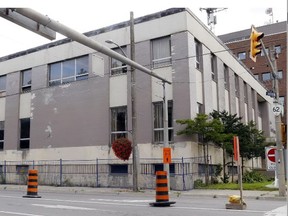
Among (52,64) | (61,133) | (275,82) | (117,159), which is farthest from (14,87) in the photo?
(275,82)

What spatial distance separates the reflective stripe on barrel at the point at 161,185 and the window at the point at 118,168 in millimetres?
11572

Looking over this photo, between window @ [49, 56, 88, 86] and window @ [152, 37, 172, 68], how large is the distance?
535 cm

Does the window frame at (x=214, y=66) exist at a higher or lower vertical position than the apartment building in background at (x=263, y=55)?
lower

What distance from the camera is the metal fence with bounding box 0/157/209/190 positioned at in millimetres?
22594

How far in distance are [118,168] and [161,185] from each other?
12292mm

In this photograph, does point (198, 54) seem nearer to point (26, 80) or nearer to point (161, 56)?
point (161, 56)

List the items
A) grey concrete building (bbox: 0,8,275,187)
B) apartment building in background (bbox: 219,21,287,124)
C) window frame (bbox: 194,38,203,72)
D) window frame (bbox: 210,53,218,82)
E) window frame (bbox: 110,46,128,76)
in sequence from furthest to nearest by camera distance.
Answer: apartment building in background (bbox: 219,21,287,124)
window frame (bbox: 210,53,218,82)
window frame (bbox: 110,46,128,76)
window frame (bbox: 194,38,203,72)
grey concrete building (bbox: 0,8,275,187)

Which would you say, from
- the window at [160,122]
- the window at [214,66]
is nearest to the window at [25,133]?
the window at [160,122]

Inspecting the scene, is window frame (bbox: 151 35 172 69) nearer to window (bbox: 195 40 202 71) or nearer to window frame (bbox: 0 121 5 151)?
window (bbox: 195 40 202 71)

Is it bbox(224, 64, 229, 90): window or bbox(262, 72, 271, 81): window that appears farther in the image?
bbox(262, 72, 271, 81): window

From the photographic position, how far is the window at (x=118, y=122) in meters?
25.7

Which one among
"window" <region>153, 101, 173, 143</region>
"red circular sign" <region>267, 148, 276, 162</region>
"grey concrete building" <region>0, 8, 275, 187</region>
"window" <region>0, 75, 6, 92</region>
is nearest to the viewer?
"red circular sign" <region>267, 148, 276, 162</region>

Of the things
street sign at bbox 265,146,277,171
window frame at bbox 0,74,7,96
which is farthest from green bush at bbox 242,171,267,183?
window frame at bbox 0,74,7,96

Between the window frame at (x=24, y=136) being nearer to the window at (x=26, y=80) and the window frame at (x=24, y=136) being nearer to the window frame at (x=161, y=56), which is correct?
the window at (x=26, y=80)
